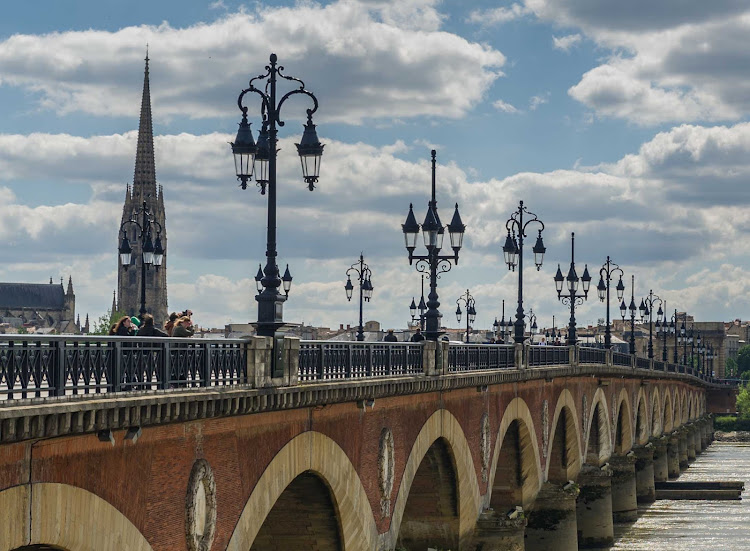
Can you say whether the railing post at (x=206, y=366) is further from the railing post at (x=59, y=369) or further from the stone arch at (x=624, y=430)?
the stone arch at (x=624, y=430)

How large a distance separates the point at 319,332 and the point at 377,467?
119 meters

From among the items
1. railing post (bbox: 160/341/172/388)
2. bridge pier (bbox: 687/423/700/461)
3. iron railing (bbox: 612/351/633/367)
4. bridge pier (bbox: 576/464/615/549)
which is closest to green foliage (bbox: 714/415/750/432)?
Answer: bridge pier (bbox: 687/423/700/461)

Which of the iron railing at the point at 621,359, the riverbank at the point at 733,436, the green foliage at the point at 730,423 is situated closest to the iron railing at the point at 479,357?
the iron railing at the point at 621,359

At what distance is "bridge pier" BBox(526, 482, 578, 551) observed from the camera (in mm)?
48500

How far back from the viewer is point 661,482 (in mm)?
85562

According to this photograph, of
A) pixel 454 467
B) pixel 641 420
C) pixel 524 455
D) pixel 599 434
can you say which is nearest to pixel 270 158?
pixel 454 467

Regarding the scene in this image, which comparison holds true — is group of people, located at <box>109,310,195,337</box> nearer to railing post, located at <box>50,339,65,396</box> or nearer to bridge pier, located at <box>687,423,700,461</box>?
railing post, located at <box>50,339,65,396</box>

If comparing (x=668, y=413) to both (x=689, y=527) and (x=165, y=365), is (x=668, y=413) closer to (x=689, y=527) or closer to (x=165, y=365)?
(x=689, y=527)

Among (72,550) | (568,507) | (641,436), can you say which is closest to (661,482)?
(641,436)

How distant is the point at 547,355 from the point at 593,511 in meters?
11.7

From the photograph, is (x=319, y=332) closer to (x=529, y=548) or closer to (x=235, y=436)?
(x=529, y=548)

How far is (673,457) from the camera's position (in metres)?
96.4

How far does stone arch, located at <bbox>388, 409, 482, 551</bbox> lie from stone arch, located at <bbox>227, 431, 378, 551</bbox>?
0.99 m

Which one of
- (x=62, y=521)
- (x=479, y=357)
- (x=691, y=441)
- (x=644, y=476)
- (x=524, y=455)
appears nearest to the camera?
(x=62, y=521)
